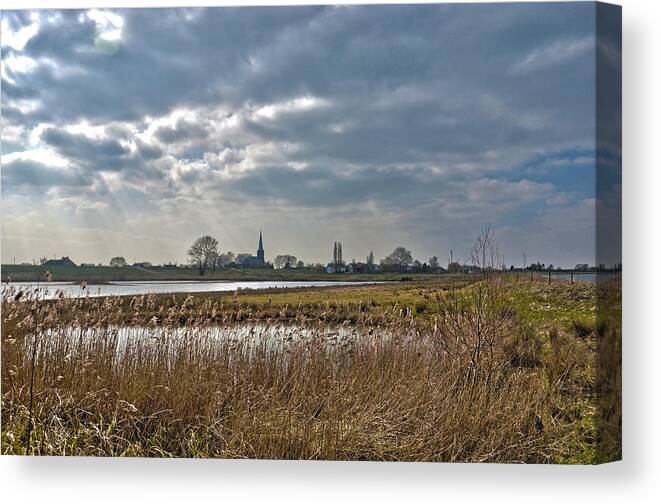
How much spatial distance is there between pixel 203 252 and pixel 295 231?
815 mm

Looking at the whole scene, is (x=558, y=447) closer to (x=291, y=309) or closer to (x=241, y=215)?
(x=291, y=309)

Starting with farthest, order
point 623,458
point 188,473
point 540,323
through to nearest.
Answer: point 540,323 → point 188,473 → point 623,458

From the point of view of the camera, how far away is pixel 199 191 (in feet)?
16.6

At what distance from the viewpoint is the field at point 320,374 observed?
456 cm

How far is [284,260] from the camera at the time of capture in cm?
512

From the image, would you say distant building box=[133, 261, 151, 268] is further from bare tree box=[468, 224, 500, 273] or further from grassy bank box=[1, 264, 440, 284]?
bare tree box=[468, 224, 500, 273]

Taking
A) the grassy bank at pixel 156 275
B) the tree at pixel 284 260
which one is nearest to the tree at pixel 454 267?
the grassy bank at pixel 156 275

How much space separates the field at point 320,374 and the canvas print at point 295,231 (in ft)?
0.06

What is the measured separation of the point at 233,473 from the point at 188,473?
360 mm

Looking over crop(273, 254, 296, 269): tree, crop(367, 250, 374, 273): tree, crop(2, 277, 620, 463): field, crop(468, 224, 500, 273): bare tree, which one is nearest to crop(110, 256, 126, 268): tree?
crop(2, 277, 620, 463): field

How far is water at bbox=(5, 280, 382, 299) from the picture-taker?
201 inches

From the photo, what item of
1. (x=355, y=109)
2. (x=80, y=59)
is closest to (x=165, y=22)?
(x=80, y=59)

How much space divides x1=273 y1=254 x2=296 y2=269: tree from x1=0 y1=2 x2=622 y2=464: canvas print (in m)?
0.03

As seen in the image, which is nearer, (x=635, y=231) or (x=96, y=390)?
(x=635, y=231)
